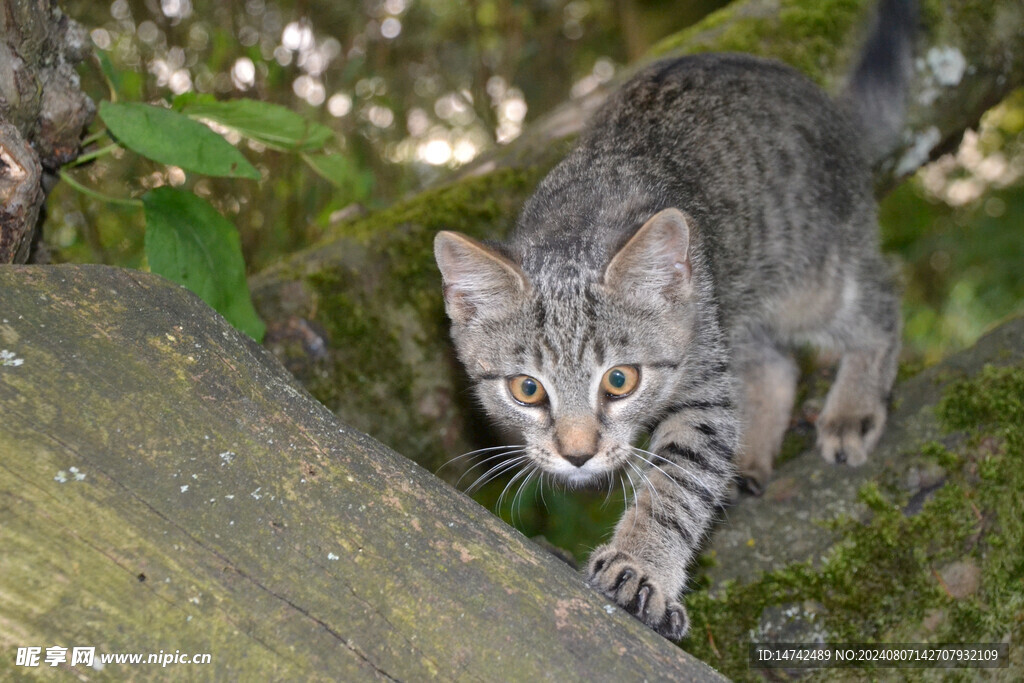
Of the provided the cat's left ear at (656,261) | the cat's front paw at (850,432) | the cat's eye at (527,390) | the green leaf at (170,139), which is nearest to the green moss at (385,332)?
the cat's eye at (527,390)

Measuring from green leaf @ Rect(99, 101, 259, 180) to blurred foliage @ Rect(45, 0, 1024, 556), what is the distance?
22.3 inches

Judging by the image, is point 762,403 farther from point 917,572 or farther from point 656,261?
point 656,261

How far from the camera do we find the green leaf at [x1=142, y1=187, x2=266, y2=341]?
2.66m

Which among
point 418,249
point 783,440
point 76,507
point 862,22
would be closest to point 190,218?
point 418,249

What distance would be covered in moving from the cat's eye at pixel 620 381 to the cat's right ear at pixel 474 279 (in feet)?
1.33

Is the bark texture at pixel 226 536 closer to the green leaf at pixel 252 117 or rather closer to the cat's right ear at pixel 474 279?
the cat's right ear at pixel 474 279

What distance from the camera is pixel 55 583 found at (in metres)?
1.49

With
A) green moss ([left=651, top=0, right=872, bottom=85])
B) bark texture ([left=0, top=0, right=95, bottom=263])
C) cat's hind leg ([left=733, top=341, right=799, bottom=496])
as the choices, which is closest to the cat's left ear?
cat's hind leg ([left=733, top=341, right=799, bottom=496])

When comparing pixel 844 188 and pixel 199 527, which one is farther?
pixel 844 188

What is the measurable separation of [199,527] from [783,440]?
111 inches

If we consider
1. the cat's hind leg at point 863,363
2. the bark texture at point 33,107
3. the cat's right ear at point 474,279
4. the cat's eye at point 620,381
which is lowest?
the cat's hind leg at point 863,363

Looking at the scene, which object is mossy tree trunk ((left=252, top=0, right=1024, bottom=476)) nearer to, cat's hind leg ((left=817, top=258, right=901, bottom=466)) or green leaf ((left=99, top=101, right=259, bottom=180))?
green leaf ((left=99, top=101, right=259, bottom=180))

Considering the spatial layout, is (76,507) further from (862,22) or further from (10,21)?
(862,22)

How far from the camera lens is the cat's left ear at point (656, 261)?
8.25 ft
